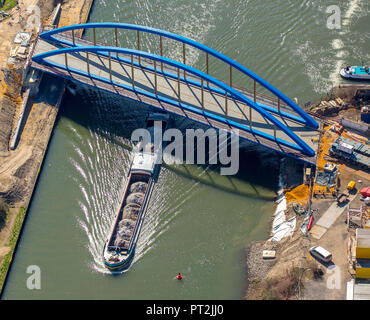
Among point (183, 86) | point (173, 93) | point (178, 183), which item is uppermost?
point (183, 86)

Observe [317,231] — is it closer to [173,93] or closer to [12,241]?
[173,93]

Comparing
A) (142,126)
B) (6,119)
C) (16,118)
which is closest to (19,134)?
(6,119)

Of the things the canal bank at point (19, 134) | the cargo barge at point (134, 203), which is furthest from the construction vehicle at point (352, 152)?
the canal bank at point (19, 134)

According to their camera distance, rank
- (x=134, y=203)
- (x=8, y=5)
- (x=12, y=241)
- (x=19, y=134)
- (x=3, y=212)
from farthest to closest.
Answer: (x=8, y=5) < (x=19, y=134) < (x=3, y=212) < (x=134, y=203) < (x=12, y=241)

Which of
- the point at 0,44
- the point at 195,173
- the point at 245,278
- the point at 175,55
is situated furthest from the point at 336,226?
the point at 0,44

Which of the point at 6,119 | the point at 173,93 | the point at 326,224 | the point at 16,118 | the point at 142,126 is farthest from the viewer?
the point at 16,118

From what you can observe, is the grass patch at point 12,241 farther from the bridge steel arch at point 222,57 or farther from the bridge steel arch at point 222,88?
the bridge steel arch at point 222,57

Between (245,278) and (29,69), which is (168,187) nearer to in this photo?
(245,278)
